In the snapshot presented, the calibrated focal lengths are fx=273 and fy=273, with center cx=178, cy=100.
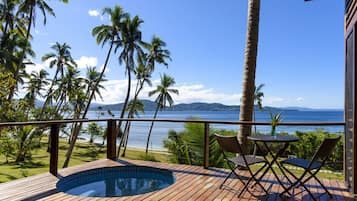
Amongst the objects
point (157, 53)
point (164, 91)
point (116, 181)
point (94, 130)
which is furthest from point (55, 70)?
point (116, 181)

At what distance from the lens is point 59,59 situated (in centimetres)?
2700

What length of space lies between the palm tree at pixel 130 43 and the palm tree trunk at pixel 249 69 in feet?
54.8

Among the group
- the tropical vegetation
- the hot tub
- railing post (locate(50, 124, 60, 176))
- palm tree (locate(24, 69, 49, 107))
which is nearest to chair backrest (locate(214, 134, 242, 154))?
the hot tub

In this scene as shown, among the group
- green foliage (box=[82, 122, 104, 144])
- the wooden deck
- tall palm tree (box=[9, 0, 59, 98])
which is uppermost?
tall palm tree (box=[9, 0, 59, 98])

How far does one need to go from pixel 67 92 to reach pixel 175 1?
1895 centimetres

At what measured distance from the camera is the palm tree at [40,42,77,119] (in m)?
26.6

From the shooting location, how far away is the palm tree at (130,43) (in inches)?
837

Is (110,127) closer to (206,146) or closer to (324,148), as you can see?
(206,146)

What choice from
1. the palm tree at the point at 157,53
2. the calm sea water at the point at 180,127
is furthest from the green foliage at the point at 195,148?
the palm tree at the point at 157,53

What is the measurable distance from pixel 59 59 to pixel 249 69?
25595 mm

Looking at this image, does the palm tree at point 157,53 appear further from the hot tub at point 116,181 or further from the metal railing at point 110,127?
the hot tub at point 116,181

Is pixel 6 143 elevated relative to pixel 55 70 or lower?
lower

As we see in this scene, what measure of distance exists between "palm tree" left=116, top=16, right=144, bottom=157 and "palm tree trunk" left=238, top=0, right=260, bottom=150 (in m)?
16.7

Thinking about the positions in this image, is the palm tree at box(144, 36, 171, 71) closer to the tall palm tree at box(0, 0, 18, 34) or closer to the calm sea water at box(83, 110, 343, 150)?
the calm sea water at box(83, 110, 343, 150)
